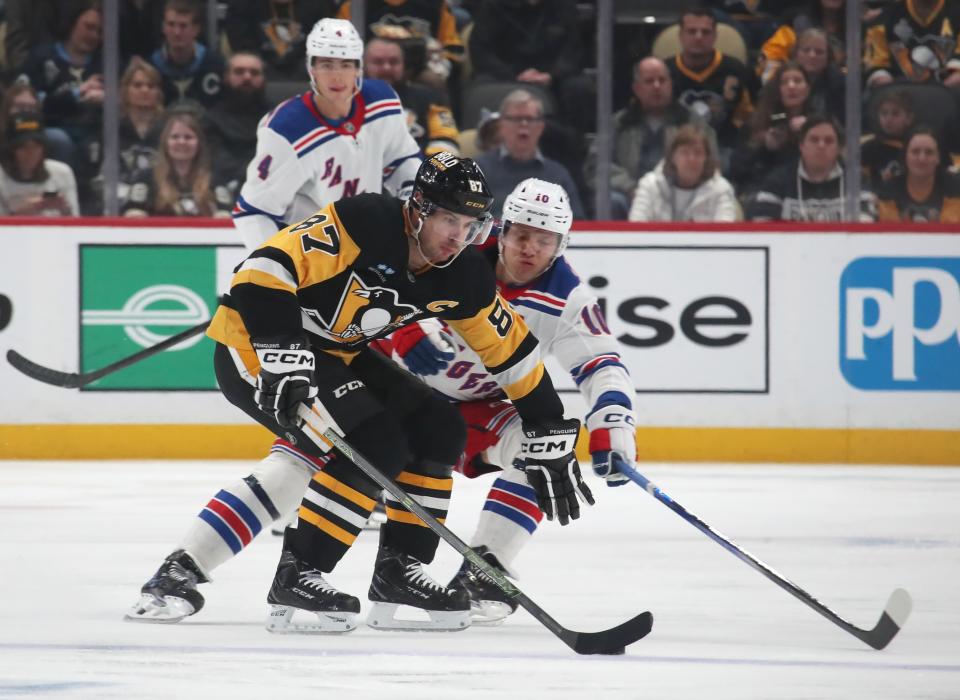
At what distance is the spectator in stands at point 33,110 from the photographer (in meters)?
6.28

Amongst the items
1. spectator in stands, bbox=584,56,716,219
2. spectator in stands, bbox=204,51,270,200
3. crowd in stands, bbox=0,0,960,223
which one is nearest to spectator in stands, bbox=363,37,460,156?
crowd in stands, bbox=0,0,960,223

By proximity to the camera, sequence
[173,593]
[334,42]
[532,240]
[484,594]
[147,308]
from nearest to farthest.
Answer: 1. [173,593]
2. [484,594]
3. [532,240]
4. [334,42]
5. [147,308]

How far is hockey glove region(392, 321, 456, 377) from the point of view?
141 inches

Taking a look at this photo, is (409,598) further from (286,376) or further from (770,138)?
(770,138)

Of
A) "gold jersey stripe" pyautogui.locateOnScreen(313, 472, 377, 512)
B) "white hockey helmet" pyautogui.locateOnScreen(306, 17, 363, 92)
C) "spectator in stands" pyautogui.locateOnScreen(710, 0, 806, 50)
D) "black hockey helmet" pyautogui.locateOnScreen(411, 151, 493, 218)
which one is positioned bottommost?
"gold jersey stripe" pyautogui.locateOnScreen(313, 472, 377, 512)

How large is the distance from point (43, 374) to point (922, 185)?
10.8ft

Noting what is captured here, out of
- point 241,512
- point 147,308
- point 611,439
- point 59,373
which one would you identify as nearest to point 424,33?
point 147,308

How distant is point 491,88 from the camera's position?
21.0 ft

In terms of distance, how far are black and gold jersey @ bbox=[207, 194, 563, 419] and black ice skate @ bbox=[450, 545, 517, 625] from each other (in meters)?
0.36

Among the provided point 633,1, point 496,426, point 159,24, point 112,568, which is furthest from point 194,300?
point 496,426

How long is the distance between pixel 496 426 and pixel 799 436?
2976 mm

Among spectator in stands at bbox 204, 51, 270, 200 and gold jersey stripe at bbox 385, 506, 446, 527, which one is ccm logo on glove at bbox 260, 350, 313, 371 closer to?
gold jersey stripe at bbox 385, 506, 446, 527

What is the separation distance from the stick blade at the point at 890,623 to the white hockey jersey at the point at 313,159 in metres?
2.00

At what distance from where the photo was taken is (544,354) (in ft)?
11.6
